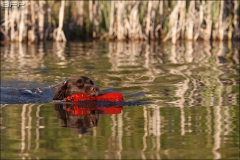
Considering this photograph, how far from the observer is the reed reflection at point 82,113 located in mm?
7156

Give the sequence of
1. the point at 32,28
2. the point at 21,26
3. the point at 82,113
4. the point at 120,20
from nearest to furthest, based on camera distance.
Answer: the point at 82,113 < the point at 21,26 < the point at 32,28 < the point at 120,20

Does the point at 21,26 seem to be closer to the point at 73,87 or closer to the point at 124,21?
the point at 124,21

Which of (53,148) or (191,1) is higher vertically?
(191,1)

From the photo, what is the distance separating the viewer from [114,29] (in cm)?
1902

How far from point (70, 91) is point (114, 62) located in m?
4.99

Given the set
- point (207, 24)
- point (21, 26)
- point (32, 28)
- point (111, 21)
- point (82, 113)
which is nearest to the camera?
point (82, 113)

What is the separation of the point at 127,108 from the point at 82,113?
2.21 feet

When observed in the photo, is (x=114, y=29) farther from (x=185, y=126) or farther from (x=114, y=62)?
(x=185, y=126)

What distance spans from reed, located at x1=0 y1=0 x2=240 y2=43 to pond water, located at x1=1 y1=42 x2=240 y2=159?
162 centimetres

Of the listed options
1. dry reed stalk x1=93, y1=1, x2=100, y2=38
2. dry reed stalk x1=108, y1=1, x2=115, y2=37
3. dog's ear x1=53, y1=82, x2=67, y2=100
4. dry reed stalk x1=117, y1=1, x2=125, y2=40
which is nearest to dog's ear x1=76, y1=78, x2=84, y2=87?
dog's ear x1=53, y1=82, x2=67, y2=100

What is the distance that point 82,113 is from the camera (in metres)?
8.16

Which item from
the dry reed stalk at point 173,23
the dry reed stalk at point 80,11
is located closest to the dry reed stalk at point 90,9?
the dry reed stalk at point 80,11

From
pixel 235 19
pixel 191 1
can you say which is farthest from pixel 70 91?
pixel 235 19

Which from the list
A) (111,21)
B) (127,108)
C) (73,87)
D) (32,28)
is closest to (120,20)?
(111,21)
